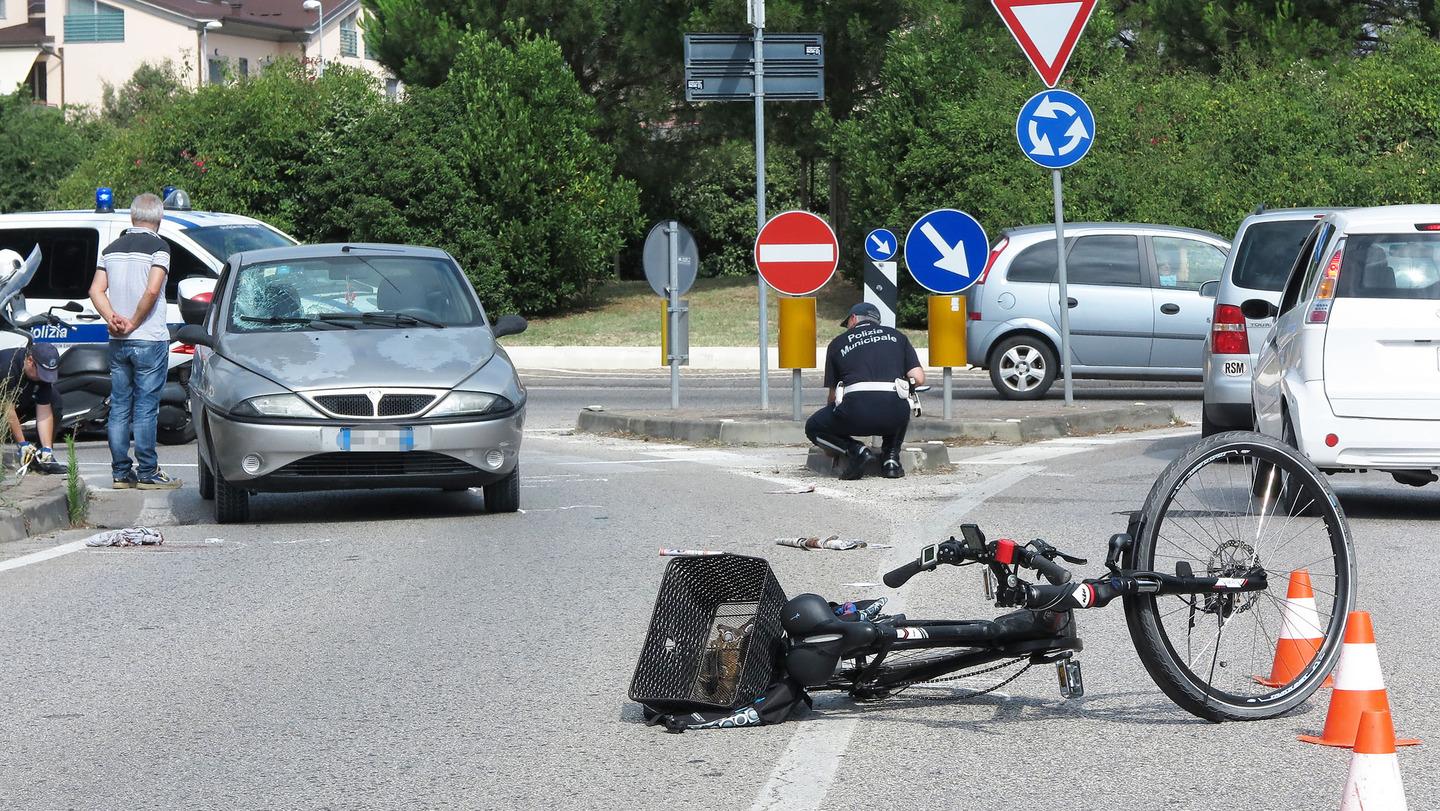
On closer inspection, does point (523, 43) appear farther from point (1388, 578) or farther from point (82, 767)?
point (82, 767)

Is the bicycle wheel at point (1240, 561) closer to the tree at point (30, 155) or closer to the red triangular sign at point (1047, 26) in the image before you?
the red triangular sign at point (1047, 26)

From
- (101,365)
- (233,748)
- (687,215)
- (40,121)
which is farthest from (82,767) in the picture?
(40,121)

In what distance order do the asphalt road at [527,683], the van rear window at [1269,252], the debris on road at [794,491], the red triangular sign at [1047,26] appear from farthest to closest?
the red triangular sign at [1047,26] < the van rear window at [1269,252] < the debris on road at [794,491] < the asphalt road at [527,683]

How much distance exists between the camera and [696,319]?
32531 millimetres

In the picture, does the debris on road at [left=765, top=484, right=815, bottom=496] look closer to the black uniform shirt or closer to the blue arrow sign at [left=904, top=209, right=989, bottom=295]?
the black uniform shirt

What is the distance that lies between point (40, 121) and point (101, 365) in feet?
142

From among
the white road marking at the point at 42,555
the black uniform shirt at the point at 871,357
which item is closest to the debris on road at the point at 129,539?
the white road marking at the point at 42,555

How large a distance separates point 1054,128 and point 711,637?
11226 mm

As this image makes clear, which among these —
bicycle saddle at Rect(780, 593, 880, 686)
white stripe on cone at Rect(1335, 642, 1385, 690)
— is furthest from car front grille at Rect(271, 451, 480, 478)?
white stripe on cone at Rect(1335, 642, 1385, 690)

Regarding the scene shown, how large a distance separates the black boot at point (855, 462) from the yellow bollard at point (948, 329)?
3242 millimetres

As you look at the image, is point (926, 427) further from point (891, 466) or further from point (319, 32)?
point (319, 32)

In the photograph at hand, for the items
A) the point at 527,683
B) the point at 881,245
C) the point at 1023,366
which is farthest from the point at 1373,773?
the point at 1023,366

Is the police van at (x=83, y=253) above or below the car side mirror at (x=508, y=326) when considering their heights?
above

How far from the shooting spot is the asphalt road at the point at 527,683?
5230 mm
